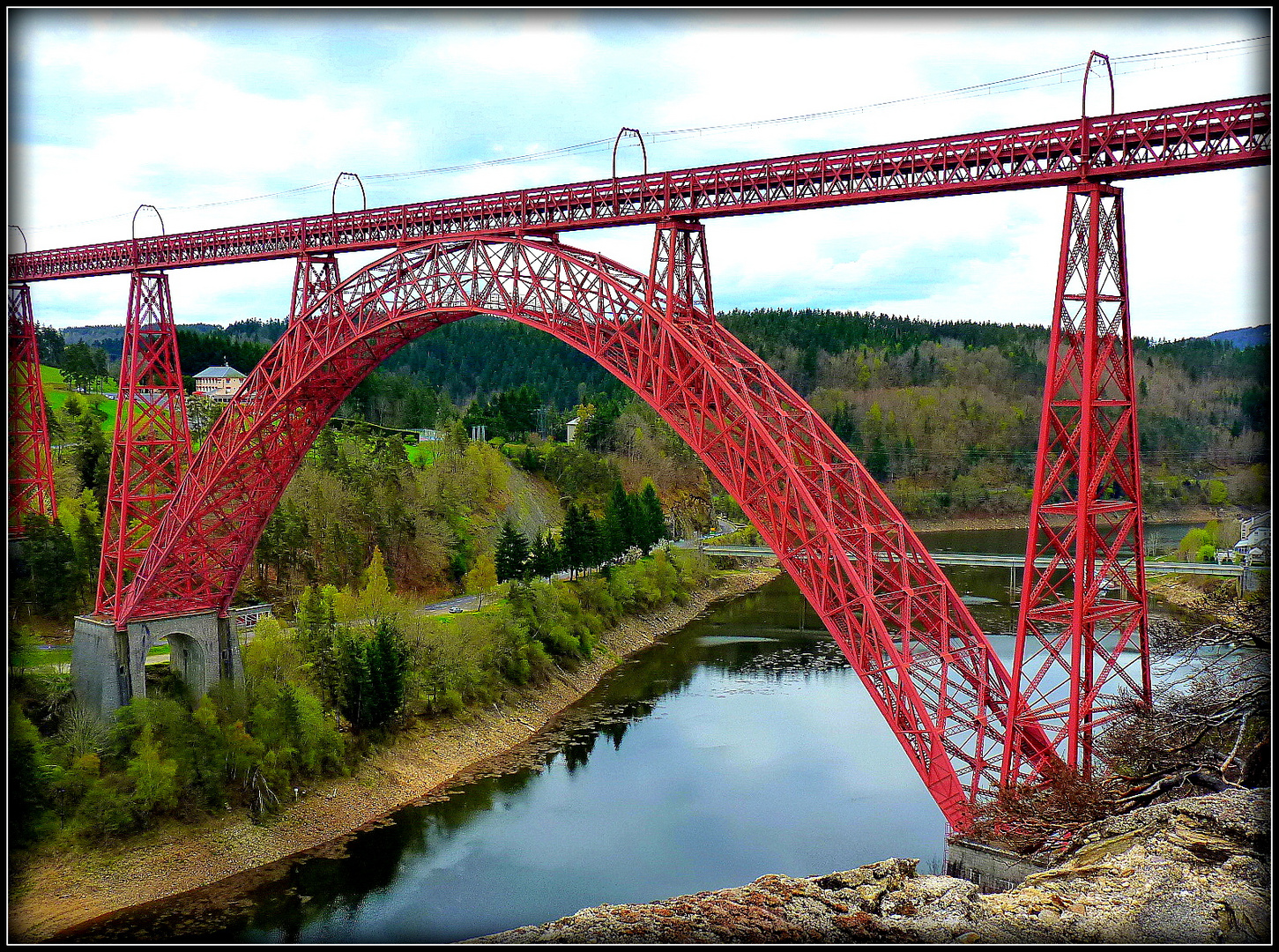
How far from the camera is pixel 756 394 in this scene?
1694cm

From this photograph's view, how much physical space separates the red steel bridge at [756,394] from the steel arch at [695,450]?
0.06 metres

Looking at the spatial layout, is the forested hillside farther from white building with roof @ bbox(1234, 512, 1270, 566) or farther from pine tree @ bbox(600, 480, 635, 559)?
pine tree @ bbox(600, 480, 635, 559)

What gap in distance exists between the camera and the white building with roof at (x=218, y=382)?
5688 centimetres

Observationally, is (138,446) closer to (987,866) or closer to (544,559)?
(544,559)

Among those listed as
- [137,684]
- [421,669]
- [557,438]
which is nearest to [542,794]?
[421,669]

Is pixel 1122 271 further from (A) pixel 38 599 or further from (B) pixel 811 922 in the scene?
(A) pixel 38 599

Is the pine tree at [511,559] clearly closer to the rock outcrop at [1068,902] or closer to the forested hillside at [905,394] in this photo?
the forested hillside at [905,394]

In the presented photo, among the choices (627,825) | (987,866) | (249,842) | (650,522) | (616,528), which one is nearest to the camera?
(987,866)

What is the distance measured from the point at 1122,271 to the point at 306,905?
715 inches

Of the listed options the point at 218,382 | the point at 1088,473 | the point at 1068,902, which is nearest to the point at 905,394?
the point at 218,382

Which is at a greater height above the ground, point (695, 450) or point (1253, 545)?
point (695, 450)

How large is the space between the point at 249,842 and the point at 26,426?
15582 millimetres

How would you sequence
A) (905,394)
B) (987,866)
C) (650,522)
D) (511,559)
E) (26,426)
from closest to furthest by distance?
(987,866), (26,426), (511,559), (650,522), (905,394)

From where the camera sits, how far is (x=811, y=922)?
418 inches
